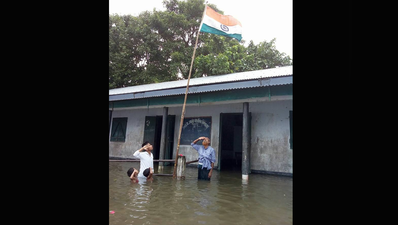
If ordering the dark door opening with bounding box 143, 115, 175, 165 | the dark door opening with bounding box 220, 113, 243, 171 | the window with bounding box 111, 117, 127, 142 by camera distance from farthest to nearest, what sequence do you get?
the dark door opening with bounding box 220, 113, 243, 171, the window with bounding box 111, 117, 127, 142, the dark door opening with bounding box 143, 115, 175, 165

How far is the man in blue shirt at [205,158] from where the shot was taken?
718cm

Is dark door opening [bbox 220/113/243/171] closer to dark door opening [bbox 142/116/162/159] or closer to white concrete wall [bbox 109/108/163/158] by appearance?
dark door opening [bbox 142/116/162/159]

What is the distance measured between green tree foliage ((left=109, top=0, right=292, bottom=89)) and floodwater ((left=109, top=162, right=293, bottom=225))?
52.6 ft

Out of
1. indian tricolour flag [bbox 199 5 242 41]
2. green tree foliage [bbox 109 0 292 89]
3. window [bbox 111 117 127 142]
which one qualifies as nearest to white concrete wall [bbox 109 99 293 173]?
indian tricolour flag [bbox 199 5 242 41]

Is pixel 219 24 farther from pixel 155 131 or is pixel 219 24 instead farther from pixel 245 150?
pixel 155 131

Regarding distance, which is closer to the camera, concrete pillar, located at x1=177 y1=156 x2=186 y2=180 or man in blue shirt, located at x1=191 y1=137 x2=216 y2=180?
man in blue shirt, located at x1=191 y1=137 x2=216 y2=180

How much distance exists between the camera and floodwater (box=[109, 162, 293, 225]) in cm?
388

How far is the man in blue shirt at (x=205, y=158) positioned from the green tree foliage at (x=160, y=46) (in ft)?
49.5

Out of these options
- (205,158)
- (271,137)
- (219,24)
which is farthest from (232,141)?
(219,24)

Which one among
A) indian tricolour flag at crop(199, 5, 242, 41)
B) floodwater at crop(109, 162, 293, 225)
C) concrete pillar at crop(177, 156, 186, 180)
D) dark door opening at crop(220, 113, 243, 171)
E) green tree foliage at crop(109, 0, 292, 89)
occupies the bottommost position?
floodwater at crop(109, 162, 293, 225)

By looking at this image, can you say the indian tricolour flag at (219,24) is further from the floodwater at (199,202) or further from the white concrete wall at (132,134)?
the white concrete wall at (132,134)
